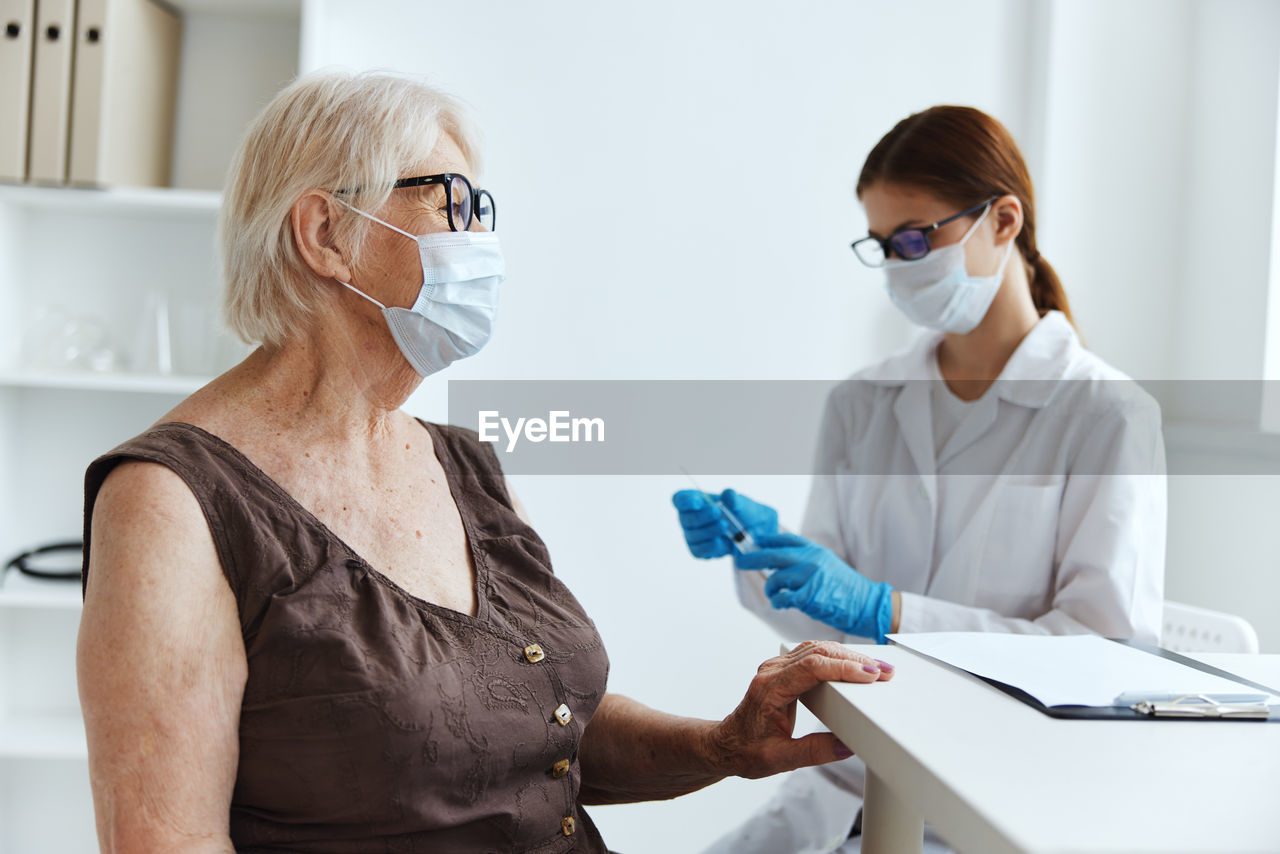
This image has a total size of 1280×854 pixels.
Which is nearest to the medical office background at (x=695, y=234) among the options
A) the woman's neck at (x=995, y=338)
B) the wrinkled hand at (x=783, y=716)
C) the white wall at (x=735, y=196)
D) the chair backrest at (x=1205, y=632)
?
the white wall at (x=735, y=196)

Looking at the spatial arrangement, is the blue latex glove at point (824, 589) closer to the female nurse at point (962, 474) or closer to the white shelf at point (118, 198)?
the female nurse at point (962, 474)

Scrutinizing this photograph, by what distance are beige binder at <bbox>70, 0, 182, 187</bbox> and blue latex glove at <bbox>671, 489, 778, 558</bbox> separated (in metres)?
1.23

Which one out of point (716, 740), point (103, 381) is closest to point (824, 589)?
point (716, 740)

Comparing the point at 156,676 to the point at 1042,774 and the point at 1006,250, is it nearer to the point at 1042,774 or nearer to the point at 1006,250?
the point at 1042,774

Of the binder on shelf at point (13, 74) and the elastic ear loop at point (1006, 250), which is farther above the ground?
the binder on shelf at point (13, 74)

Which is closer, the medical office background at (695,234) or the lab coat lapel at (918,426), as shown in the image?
the lab coat lapel at (918,426)

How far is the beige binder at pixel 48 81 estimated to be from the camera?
178 cm

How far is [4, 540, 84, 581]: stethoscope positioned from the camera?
1.93 m

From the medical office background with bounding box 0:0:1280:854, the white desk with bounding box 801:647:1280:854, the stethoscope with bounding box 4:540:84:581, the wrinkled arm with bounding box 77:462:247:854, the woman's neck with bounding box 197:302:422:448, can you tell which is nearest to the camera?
Result: the white desk with bounding box 801:647:1280:854

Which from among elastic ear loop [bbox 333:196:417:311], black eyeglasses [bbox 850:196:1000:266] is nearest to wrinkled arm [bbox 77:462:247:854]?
elastic ear loop [bbox 333:196:417:311]

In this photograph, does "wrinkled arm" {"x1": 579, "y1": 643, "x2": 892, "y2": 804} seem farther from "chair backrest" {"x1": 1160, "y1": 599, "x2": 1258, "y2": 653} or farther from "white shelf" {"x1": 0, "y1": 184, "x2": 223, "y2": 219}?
"white shelf" {"x1": 0, "y1": 184, "x2": 223, "y2": 219}

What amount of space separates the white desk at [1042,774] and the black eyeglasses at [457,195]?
628 millimetres

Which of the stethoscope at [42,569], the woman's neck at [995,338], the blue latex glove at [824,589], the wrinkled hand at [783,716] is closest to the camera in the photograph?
the wrinkled hand at [783,716]

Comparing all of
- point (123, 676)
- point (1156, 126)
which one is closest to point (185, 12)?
point (123, 676)
